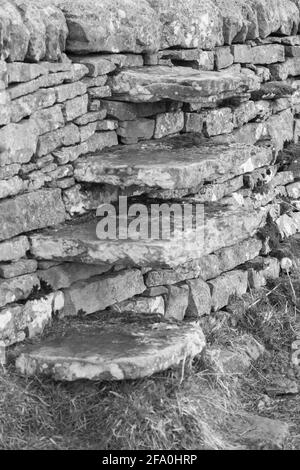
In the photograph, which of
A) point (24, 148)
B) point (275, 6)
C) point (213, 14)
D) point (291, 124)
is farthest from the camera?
point (291, 124)

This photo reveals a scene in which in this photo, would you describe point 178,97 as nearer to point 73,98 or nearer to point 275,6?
point 73,98

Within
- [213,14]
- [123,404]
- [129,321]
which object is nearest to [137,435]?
[123,404]

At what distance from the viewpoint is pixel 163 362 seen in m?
5.65

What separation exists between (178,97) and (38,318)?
1.72 m

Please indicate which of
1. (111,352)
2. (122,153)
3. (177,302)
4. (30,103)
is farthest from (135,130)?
(111,352)

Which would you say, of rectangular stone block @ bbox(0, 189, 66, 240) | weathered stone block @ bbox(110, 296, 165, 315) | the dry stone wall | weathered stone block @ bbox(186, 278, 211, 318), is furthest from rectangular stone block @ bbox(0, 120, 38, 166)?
weathered stone block @ bbox(186, 278, 211, 318)

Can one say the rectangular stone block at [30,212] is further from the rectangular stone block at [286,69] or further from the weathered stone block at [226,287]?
the rectangular stone block at [286,69]

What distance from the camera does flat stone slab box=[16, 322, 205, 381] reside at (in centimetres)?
554

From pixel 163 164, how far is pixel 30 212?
3.03 ft

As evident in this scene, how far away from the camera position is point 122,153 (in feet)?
21.7

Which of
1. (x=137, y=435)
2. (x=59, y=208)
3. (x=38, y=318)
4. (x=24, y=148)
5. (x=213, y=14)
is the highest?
(x=213, y=14)

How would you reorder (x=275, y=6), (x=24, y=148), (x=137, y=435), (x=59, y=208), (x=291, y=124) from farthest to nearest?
1. (x=291, y=124)
2. (x=275, y=6)
3. (x=59, y=208)
4. (x=24, y=148)
5. (x=137, y=435)

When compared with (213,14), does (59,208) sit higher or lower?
lower

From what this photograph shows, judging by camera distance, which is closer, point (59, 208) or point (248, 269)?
point (59, 208)
